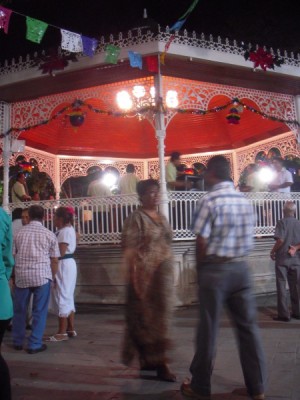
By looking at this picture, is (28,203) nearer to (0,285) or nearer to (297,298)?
(297,298)

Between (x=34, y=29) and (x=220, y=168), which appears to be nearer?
(x=220, y=168)

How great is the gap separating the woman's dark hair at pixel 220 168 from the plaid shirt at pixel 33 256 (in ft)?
9.41

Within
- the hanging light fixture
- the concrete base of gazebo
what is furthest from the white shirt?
the hanging light fixture

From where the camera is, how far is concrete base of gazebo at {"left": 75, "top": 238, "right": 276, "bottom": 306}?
9094mm

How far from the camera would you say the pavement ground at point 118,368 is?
13.1 feet

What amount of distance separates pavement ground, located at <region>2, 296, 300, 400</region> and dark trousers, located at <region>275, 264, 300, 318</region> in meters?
0.25

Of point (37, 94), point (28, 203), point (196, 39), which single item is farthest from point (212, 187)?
point (37, 94)

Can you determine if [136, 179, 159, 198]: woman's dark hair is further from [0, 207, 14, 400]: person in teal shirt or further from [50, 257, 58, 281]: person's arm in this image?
[50, 257, 58, 281]: person's arm

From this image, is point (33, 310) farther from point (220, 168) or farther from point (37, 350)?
point (220, 168)

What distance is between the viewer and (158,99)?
31.3ft

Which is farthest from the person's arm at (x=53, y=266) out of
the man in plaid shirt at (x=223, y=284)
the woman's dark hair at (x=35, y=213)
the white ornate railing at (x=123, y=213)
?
the white ornate railing at (x=123, y=213)

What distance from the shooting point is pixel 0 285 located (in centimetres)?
328

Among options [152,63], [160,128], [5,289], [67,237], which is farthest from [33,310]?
[152,63]

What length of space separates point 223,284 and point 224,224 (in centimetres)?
48
